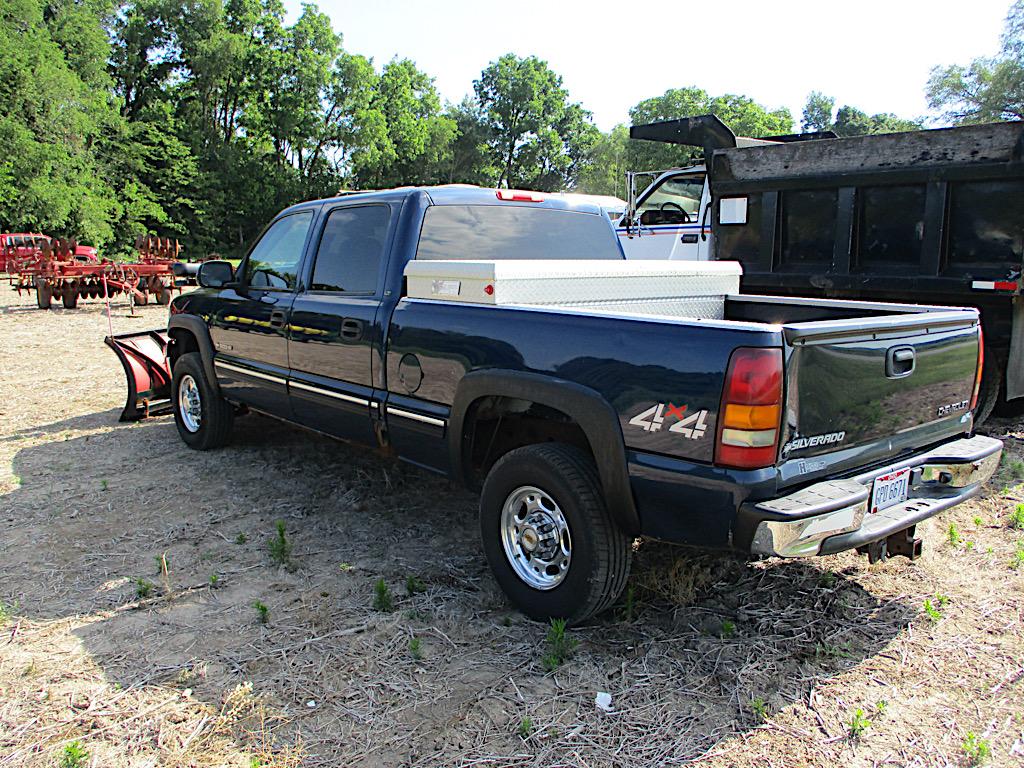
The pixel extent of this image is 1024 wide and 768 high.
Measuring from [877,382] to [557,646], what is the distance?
1689 millimetres

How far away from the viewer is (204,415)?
6098mm

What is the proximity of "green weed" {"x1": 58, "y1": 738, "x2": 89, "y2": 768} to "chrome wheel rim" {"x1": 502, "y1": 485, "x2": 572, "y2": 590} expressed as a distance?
1773mm

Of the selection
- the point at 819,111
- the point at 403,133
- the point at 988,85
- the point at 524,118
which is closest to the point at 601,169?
the point at 524,118

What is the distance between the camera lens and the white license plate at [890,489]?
Answer: 3049 millimetres

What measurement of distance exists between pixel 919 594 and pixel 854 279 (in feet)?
12.0

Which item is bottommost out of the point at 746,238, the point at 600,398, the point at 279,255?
the point at 600,398

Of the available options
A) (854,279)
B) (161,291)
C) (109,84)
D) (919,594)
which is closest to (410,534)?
(919,594)

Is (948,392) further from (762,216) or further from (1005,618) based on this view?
(762,216)

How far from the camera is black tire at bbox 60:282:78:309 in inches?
659

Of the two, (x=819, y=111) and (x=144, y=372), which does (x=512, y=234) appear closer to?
(x=144, y=372)

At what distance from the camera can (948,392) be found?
3494 millimetres

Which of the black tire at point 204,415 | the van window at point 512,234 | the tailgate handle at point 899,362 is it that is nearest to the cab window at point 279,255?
the black tire at point 204,415

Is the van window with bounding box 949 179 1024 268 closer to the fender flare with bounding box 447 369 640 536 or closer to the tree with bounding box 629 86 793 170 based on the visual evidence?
the fender flare with bounding box 447 369 640 536

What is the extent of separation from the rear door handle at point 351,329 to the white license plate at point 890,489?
2.71m
